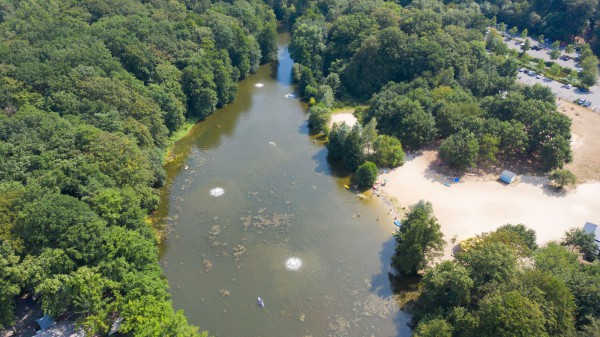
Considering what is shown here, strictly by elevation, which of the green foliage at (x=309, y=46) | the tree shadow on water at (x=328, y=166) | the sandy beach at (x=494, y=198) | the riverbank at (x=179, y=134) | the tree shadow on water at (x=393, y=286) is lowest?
the tree shadow on water at (x=393, y=286)

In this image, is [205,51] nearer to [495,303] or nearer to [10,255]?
[10,255]

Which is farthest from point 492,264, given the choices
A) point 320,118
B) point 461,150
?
point 320,118

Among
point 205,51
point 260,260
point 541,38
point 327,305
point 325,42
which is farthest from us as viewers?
point 541,38

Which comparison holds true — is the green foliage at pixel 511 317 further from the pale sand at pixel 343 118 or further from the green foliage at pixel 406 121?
the pale sand at pixel 343 118

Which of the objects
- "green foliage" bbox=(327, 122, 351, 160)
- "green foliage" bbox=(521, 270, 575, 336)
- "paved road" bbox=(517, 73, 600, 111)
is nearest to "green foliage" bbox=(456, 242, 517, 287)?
"green foliage" bbox=(521, 270, 575, 336)

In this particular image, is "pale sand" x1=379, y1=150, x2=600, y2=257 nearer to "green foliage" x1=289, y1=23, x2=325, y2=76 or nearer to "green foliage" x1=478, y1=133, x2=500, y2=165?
"green foliage" x1=478, y1=133, x2=500, y2=165

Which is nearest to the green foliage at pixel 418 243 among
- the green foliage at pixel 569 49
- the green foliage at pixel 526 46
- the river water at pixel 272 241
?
the river water at pixel 272 241

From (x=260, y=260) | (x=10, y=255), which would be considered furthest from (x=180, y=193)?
(x=10, y=255)

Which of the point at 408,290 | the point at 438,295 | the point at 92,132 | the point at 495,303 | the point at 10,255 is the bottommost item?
the point at 408,290
